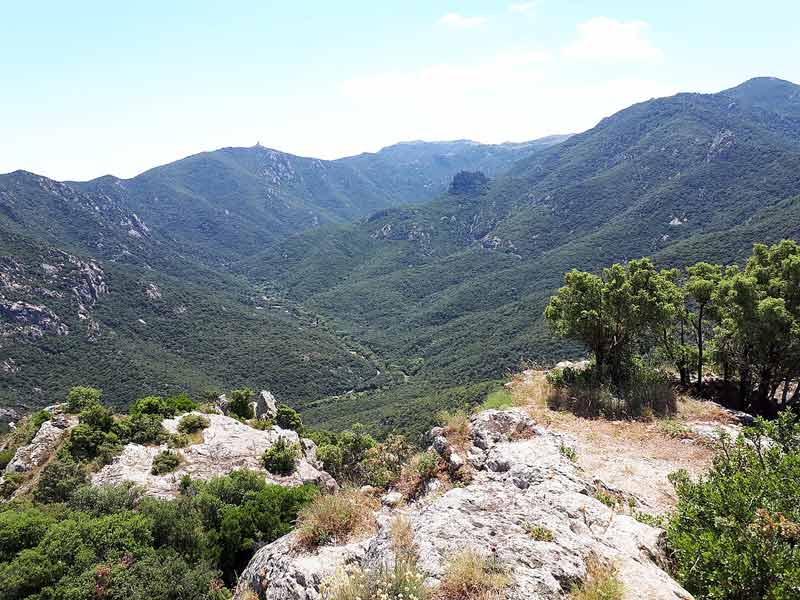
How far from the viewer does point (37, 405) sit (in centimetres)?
9350

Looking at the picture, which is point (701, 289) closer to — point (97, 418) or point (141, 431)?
point (141, 431)

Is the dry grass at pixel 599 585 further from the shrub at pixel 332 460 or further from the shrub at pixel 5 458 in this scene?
the shrub at pixel 5 458

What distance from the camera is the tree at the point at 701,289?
2005 centimetres

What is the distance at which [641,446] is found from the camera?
1473cm

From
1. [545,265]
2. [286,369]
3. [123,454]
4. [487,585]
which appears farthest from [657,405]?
[545,265]

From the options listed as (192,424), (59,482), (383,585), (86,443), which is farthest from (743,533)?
(192,424)

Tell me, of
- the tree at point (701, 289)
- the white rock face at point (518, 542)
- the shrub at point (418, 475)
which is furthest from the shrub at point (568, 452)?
the tree at point (701, 289)

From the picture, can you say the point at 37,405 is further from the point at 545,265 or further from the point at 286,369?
the point at 545,265

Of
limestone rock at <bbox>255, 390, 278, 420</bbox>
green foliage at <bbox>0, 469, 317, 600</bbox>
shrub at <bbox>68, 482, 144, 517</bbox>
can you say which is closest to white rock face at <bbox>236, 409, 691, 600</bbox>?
green foliage at <bbox>0, 469, 317, 600</bbox>

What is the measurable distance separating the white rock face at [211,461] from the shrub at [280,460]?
0.42 meters

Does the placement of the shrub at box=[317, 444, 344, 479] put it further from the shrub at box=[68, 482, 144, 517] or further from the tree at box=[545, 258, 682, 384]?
the tree at box=[545, 258, 682, 384]

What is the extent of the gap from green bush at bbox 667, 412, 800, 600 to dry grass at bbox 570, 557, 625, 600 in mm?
1151

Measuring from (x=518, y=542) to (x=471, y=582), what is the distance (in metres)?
1.55

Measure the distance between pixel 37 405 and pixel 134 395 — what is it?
1767cm
